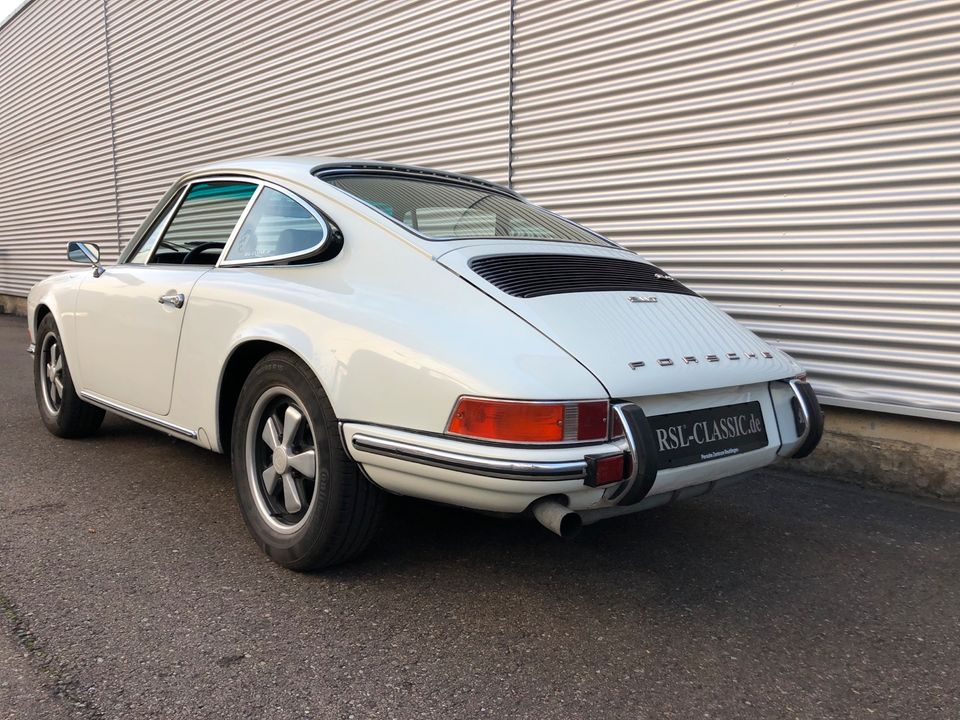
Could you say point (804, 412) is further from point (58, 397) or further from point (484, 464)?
point (58, 397)

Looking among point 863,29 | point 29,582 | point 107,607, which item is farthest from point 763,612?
point 863,29

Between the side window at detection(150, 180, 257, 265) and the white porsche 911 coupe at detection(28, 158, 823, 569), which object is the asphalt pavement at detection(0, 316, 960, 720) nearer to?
the white porsche 911 coupe at detection(28, 158, 823, 569)

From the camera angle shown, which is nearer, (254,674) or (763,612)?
(254,674)

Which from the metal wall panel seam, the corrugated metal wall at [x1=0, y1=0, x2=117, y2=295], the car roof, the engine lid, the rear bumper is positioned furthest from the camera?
the corrugated metal wall at [x1=0, y1=0, x2=117, y2=295]

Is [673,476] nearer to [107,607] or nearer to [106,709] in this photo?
[106,709]

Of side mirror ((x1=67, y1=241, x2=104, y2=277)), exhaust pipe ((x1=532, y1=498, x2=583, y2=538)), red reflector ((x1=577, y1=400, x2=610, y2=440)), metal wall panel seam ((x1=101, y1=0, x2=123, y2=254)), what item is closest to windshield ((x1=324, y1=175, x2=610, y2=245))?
red reflector ((x1=577, y1=400, x2=610, y2=440))

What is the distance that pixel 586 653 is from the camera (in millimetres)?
2184

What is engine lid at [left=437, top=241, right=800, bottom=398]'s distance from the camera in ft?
7.39

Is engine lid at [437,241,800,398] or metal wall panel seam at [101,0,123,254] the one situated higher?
metal wall panel seam at [101,0,123,254]

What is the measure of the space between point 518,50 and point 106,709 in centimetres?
537

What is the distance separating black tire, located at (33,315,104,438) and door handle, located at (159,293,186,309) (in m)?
1.36

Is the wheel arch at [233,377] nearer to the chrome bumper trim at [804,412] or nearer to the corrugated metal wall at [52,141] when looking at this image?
the chrome bumper trim at [804,412]

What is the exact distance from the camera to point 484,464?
2.07 m

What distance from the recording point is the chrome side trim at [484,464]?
80.2 inches
